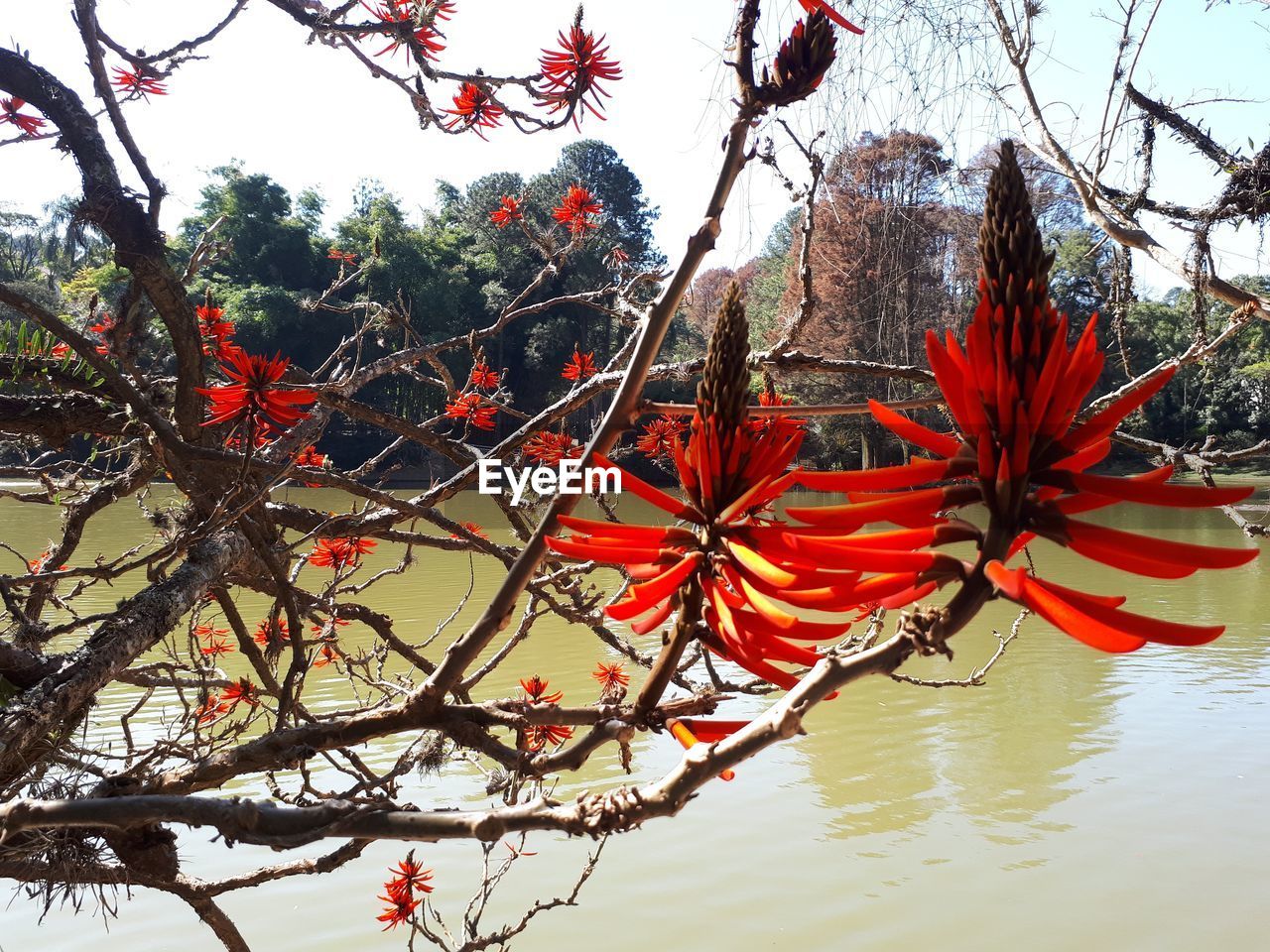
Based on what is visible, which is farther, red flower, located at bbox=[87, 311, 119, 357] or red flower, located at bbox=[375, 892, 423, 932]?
red flower, located at bbox=[375, 892, 423, 932]

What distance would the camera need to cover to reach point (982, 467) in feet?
0.99

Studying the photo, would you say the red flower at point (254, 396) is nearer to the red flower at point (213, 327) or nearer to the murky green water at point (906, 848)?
the red flower at point (213, 327)

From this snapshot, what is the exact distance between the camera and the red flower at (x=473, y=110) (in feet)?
6.40

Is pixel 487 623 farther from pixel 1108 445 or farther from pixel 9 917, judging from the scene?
pixel 9 917

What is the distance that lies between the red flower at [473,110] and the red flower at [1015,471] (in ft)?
5.89

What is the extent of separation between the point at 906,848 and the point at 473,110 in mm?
4522

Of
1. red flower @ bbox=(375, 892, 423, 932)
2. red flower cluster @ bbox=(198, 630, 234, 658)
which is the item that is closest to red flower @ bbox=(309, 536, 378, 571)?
red flower cluster @ bbox=(198, 630, 234, 658)

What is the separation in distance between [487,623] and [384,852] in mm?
4685

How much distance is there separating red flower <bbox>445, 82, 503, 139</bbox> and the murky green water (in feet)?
7.43

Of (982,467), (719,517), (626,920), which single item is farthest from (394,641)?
(626,920)

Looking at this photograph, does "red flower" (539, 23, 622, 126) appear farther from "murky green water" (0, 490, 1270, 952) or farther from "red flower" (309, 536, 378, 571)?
"murky green water" (0, 490, 1270, 952)

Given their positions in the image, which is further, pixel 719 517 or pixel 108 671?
pixel 108 671

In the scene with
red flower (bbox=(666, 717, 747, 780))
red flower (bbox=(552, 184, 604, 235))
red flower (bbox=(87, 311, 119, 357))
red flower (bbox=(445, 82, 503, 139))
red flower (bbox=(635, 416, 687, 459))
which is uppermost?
red flower (bbox=(552, 184, 604, 235))

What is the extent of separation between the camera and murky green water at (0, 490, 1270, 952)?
4.07 metres
